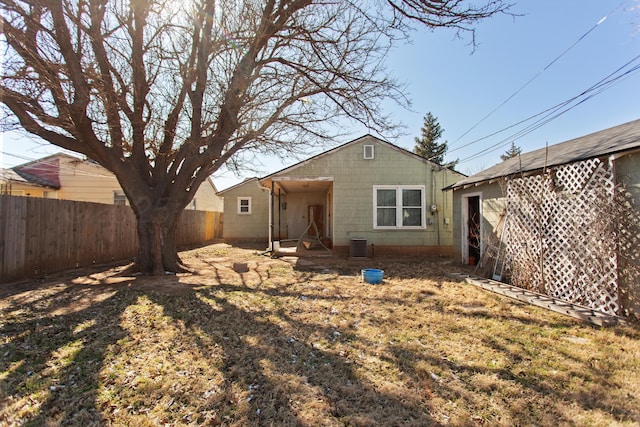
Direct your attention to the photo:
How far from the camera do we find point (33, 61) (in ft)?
16.7

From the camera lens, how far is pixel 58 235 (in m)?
7.27

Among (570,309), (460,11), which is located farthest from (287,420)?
(460,11)

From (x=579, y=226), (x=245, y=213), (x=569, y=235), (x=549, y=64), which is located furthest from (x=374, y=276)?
(x=245, y=213)

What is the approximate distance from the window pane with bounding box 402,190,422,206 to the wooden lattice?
Answer: 4678mm

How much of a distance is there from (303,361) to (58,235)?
7.71m

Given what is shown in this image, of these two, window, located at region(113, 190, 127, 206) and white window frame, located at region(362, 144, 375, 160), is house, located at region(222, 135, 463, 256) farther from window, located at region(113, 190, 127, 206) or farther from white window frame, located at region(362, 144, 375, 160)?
window, located at region(113, 190, 127, 206)

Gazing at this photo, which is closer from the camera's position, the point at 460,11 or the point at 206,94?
the point at 460,11

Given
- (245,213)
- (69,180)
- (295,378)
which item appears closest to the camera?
(295,378)

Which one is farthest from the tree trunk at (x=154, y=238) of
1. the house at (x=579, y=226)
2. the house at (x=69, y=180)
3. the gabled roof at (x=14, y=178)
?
the gabled roof at (x=14, y=178)

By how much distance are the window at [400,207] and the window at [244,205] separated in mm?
9397

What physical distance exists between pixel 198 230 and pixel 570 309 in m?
16.3

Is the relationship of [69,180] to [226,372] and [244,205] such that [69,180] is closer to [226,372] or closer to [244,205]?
[244,205]

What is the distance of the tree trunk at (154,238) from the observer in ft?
23.1

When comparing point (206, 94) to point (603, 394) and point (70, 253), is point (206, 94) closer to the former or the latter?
point (70, 253)
